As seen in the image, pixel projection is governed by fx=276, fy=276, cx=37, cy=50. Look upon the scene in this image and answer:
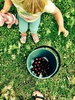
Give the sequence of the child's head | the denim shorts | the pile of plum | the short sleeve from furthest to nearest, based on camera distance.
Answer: the pile of plum
the denim shorts
the short sleeve
the child's head

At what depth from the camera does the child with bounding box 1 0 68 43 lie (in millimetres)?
2574

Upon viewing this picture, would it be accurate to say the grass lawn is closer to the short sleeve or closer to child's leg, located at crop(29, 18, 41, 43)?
child's leg, located at crop(29, 18, 41, 43)

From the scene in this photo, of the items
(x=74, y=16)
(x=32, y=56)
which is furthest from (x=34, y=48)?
(x=74, y=16)

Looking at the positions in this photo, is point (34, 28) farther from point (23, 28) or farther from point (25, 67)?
point (25, 67)

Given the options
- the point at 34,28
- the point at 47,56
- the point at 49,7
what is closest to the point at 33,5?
the point at 49,7

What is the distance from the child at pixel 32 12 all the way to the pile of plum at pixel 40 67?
295 millimetres

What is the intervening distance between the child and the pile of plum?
0.30 m

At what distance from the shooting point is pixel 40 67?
3.60 metres

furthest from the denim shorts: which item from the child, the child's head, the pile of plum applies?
the child's head

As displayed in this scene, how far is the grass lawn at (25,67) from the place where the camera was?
367 cm

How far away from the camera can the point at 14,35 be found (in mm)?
3750

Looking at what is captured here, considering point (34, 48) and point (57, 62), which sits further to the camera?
point (34, 48)

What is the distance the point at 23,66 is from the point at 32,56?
22cm

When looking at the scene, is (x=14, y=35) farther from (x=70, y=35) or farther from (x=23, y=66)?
(x=70, y=35)
